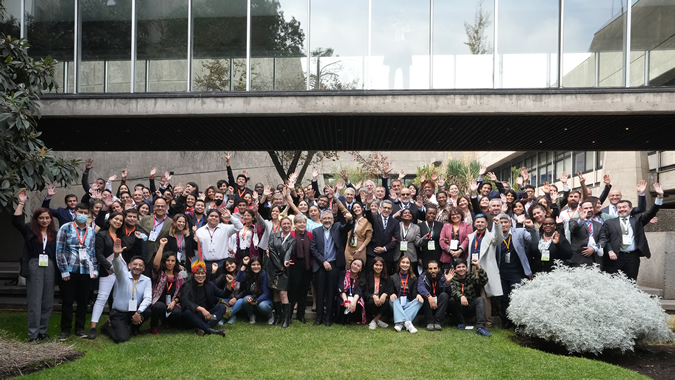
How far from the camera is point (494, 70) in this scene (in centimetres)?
1219

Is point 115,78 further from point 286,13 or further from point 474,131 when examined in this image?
point 474,131

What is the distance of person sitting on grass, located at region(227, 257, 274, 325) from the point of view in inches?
384

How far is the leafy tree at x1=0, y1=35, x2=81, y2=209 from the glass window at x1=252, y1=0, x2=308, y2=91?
13.7ft

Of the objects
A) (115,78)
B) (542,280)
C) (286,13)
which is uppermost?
(286,13)

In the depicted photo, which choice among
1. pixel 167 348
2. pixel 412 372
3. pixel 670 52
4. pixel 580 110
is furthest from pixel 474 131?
pixel 167 348

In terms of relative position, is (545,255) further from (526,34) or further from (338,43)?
(338,43)

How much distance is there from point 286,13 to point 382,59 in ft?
7.77

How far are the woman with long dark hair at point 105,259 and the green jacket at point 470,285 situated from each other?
5.19 m

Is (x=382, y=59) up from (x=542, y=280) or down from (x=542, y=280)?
up

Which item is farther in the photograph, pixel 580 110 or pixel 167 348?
pixel 580 110

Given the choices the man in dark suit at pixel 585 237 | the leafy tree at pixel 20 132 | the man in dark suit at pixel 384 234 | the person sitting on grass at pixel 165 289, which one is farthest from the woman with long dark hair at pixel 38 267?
the man in dark suit at pixel 585 237

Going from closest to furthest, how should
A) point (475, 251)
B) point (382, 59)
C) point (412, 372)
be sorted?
point (412, 372) < point (475, 251) < point (382, 59)

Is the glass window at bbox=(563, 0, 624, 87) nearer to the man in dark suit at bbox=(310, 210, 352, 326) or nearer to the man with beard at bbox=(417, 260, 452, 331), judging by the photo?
the man with beard at bbox=(417, 260, 452, 331)

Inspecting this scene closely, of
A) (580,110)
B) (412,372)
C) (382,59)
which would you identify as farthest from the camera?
(382,59)
